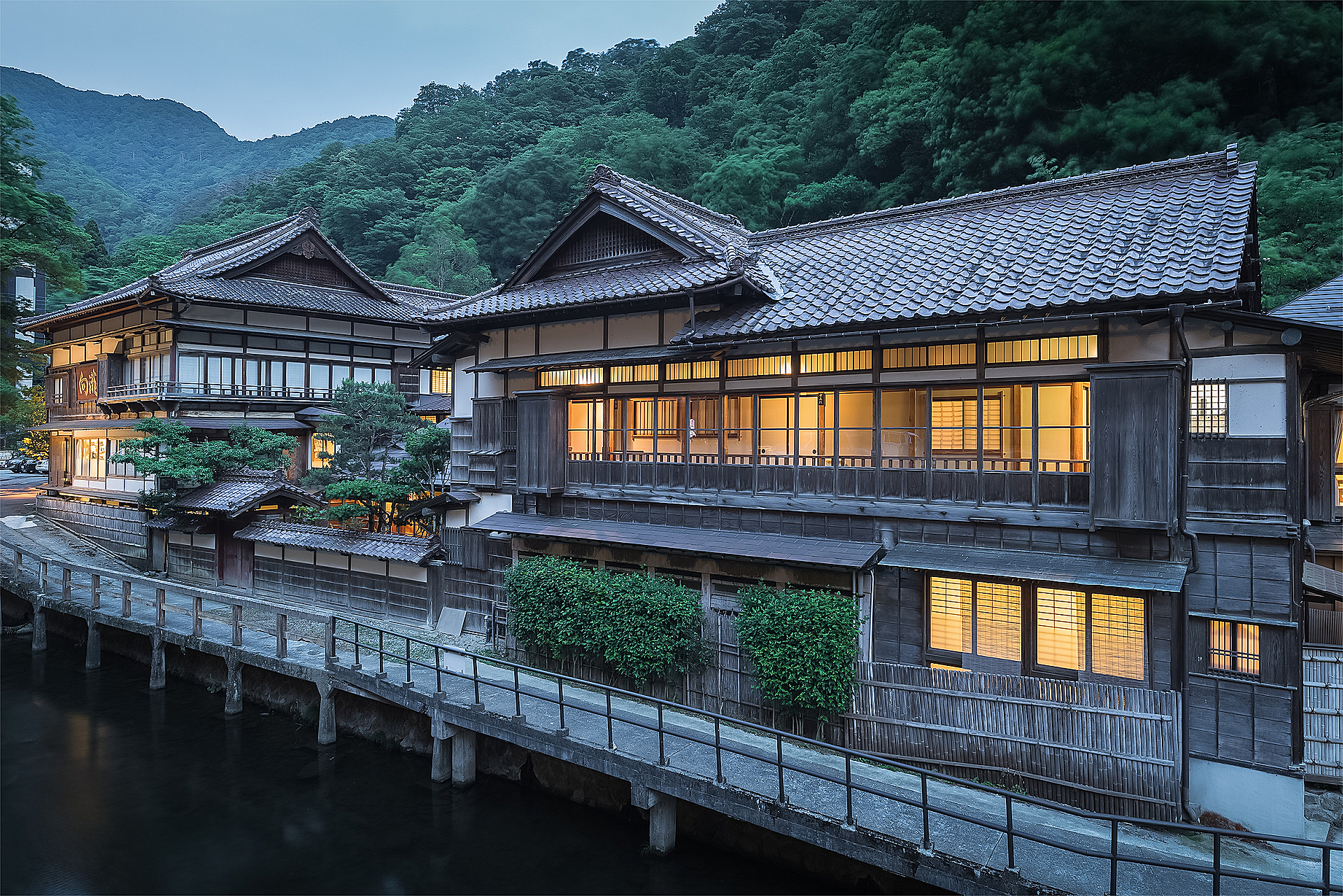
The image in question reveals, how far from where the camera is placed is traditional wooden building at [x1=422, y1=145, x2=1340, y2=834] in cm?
1075

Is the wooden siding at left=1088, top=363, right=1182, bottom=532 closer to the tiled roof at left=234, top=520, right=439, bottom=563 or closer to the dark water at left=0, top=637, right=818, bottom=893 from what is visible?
the dark water at left=0, top=637, right=818, bottom=893

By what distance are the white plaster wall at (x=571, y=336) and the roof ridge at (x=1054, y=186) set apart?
5.06 m

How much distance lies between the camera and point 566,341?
1797 cm

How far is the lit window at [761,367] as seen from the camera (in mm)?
14711

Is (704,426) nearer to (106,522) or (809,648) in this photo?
(809,648)

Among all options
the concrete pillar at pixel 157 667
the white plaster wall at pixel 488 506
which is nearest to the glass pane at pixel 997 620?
the white plaster wall at pixel 488 506

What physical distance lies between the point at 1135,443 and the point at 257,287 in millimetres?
34715

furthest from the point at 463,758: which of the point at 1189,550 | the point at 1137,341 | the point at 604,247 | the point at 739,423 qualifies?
the point at 1137,341

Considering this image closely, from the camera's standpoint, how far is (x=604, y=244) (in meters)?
18.5

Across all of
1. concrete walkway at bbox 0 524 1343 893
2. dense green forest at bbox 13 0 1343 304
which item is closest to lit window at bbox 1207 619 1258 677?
concrete walkway at bbox 0 524 1343 893

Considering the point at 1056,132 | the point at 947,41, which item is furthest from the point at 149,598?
the point at 947,41

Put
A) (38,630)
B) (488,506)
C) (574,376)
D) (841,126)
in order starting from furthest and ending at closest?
(841,126) → (38,630) → (488,506) → (574,376)

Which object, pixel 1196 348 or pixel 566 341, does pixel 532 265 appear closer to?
pixel 566 341

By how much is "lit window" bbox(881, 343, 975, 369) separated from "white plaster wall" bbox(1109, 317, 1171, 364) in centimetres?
209
